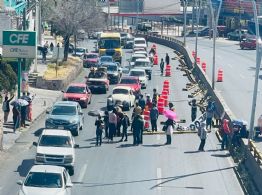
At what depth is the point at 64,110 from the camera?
41375mm

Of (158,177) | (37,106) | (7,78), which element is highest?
(7,78)

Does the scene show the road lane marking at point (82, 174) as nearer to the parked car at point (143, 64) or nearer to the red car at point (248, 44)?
the parked car at point (143, 64)

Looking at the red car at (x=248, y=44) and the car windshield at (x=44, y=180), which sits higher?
the car windshield at (x=44, y=180)

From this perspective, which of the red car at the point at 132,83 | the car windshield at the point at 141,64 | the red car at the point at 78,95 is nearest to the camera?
the red car at the point at 78,95

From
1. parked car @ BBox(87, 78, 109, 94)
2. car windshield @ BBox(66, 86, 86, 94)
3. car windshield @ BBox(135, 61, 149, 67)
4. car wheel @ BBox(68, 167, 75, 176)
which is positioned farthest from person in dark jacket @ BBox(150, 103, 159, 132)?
car windshield @ BBox(135, 61, 149, 67)

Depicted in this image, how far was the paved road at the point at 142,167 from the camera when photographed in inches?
1233

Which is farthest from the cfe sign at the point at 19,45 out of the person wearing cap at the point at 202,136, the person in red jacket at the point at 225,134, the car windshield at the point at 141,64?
the car windshield at the point at 141,64

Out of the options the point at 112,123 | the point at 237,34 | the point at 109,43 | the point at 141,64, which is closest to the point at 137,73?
the point at 141,64

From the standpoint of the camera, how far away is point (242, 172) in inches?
1340

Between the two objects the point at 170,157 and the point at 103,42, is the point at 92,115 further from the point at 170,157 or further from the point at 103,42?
the point at 103,42

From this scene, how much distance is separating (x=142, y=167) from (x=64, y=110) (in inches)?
305

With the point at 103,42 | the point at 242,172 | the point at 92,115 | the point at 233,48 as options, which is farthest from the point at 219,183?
the point at 233,48

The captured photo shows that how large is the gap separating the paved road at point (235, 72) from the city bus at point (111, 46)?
7575 millimetres

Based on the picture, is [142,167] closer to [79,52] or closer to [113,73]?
→ [113,73]
